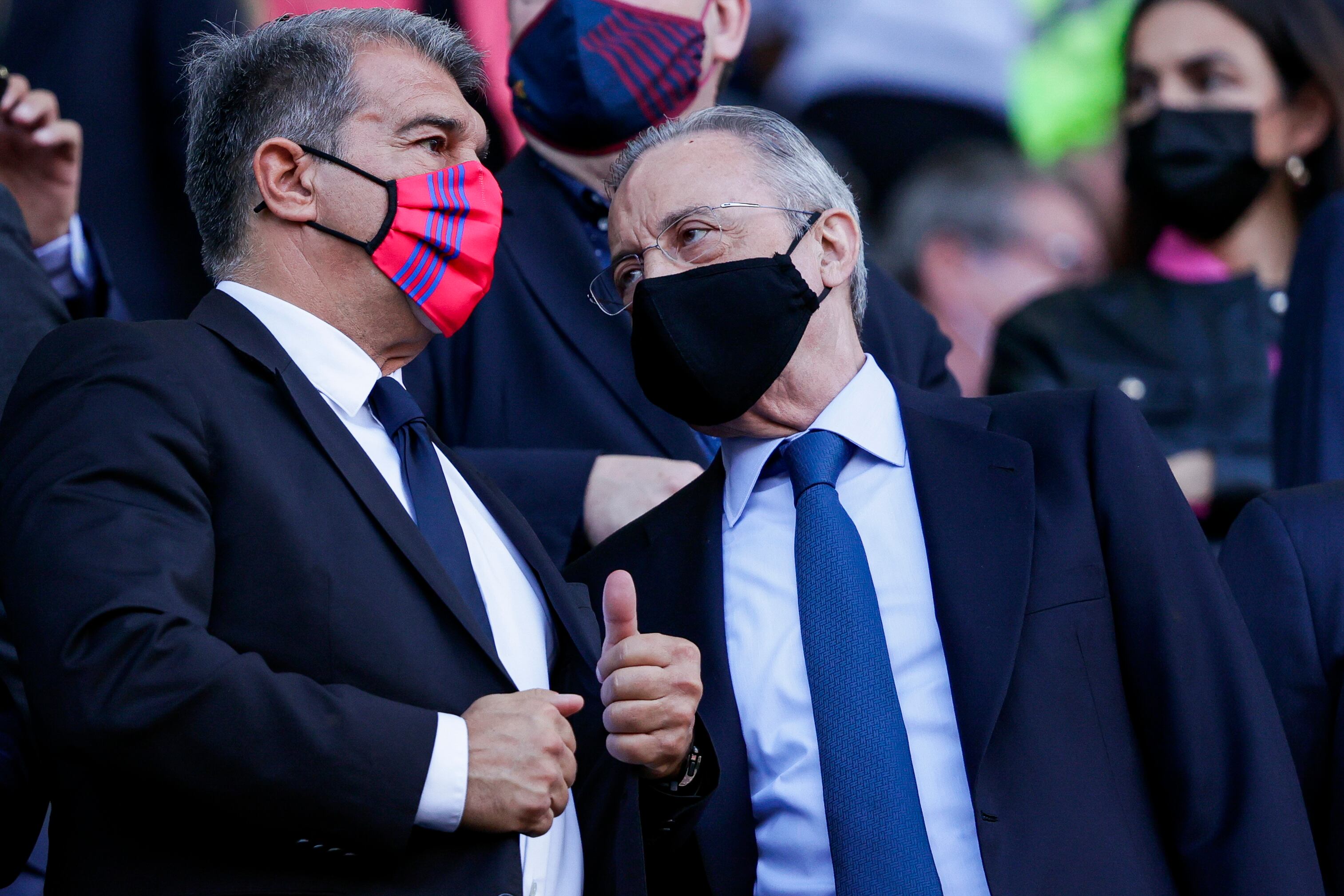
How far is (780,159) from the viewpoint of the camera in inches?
108

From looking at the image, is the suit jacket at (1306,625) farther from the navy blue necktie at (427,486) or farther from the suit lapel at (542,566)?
the navy blue necktie at (427,486)

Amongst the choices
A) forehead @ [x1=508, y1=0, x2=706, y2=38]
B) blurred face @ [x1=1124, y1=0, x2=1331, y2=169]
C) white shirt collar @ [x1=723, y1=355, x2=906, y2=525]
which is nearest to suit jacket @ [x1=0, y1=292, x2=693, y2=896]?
white shirt collar @ [x1=723, y1=355, x2=906, y2=525]

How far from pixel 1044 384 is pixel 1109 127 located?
905 millimetres

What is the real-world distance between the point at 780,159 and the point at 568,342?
0.68 m

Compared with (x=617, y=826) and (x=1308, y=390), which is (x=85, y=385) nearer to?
(x=617, y=826)

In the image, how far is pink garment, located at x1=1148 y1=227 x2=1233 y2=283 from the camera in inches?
182

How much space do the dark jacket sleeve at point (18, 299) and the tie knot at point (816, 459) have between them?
1.38m

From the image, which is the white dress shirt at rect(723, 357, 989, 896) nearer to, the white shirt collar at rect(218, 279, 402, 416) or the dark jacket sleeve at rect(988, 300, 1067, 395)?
the white shirt collar at rect(218, 279, 402, 416)

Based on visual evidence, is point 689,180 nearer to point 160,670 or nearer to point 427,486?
point 427,486

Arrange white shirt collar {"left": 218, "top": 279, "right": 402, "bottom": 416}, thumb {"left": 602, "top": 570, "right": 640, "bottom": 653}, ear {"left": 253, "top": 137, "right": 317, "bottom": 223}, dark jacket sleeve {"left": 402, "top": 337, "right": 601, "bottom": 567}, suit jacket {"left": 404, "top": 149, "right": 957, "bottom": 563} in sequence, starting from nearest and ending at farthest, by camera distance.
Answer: thumb {"left": 602, "top": 570, "right": 640, "bottom": 653}
white shirt collar {"left": 218, "top": 279, "right": 402, "bottom": 416}
ear {"left": 253, "top": 137, "right": 317, "bottom": 223}
dark jacket sleeve {"left": 402, "top": 337, "right": 601, "bottom": 567}
suit jacket {"left": 404, "top": 149, "right": 957, "bottom": 563}

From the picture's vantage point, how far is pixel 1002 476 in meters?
2.50

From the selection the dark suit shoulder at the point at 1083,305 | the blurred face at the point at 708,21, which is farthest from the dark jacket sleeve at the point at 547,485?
the dark suit shoulder at the point at 1083,305

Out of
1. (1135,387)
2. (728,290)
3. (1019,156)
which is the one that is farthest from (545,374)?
(1019,156)

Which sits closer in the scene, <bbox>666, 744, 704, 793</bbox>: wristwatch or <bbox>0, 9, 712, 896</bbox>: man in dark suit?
<bbox>0, 9, 712, 896</bbox>: man in dark suit
